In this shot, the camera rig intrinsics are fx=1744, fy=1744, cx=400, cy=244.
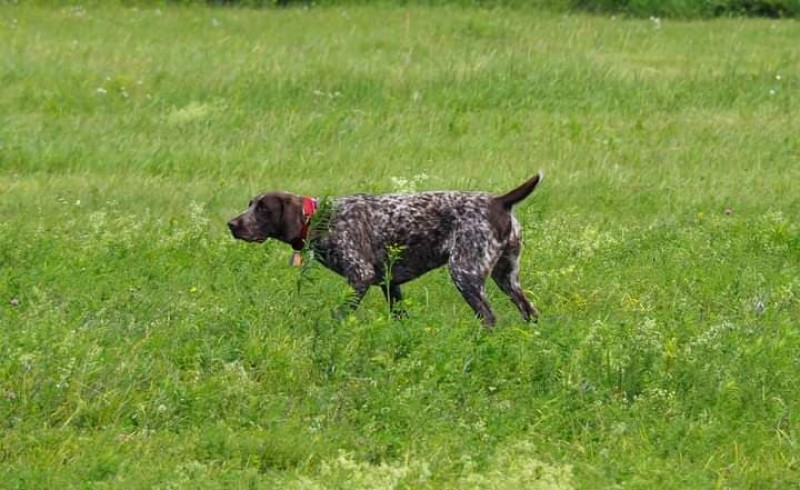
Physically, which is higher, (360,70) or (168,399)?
(168,399)

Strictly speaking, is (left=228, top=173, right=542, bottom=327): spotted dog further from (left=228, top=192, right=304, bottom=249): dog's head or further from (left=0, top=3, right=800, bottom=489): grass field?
(left=0, top=3, right=800, bottom=489): grass field

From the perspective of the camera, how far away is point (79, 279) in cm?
1015

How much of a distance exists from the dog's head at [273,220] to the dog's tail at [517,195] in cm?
113

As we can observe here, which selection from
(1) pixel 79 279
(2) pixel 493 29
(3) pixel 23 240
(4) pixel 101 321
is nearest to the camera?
(4) pixel 101 321

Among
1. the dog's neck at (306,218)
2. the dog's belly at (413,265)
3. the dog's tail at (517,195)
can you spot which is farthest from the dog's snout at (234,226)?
the dog's tail at (517,195)

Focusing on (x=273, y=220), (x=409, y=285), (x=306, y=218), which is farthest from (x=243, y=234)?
(x=409, y=285)

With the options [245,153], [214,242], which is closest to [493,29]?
[245,153]

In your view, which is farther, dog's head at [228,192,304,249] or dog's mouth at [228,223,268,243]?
dog's mouth at [228,223,268,243]

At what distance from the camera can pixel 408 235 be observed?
9.89m

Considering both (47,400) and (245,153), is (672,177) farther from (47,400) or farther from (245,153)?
(47,400)

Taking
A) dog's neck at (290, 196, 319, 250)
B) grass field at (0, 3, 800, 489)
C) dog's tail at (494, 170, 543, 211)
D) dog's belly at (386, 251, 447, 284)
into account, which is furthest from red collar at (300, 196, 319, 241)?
dog's tail at (494, 170, 543, 211)

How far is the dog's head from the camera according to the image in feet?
32.1

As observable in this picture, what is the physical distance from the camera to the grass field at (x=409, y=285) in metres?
7.48

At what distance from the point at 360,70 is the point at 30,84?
3284mm
